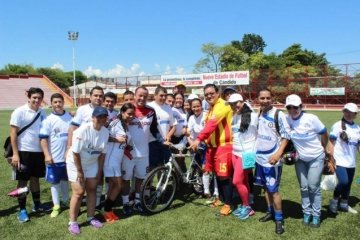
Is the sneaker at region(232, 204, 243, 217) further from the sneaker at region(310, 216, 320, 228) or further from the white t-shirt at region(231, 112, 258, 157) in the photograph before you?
the sneaker at region(310, 216, 320, 228)

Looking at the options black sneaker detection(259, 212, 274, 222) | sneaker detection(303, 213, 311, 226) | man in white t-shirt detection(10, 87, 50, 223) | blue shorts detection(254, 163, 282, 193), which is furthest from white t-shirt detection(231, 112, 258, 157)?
man in white t-shirt detection(10, 87, 50, 223)

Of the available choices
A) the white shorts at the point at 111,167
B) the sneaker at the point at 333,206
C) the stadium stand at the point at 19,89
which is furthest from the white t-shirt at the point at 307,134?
the stadium stand at the point at 19,89

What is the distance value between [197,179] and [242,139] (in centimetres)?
164

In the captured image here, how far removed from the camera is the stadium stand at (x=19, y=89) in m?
52.9

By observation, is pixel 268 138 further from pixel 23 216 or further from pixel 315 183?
pixel 23 216

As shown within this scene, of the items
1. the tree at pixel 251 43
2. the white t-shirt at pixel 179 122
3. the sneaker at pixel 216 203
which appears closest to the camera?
the sneaker at pixel 216 203

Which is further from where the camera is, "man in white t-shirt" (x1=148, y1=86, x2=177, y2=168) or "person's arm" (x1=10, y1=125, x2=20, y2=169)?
"man in white t-shirt" (x1=148, y1=86, x2=177, y2=168)

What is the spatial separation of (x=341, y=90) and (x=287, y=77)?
5.97 metres

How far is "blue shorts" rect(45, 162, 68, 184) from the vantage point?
18.3ft

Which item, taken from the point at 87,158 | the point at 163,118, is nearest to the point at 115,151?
the point at 87,158

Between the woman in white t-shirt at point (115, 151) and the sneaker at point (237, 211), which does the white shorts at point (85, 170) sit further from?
the sneaker at point (237, 211)

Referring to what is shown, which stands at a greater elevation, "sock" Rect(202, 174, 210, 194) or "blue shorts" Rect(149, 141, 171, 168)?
"blue shorts" Rect(149, 141, 171, 168)

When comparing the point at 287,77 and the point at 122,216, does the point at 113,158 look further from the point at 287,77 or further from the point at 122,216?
the point at 287,77

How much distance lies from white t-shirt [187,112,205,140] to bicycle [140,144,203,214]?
493mm
